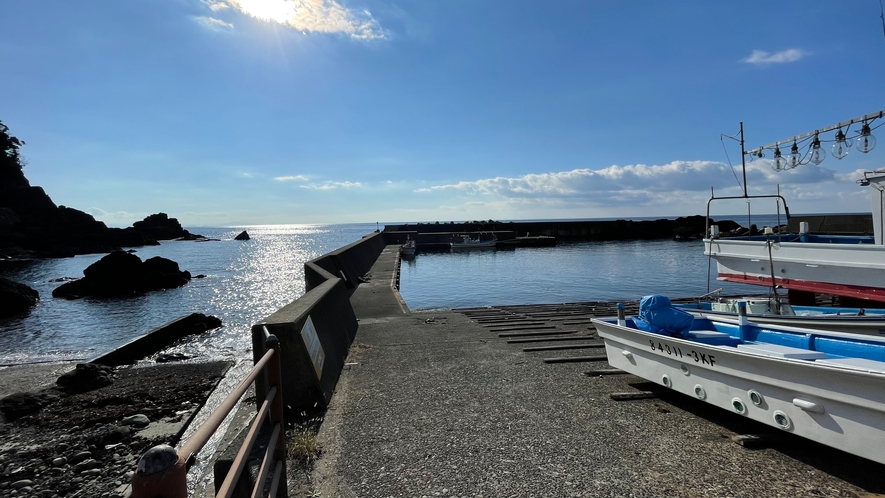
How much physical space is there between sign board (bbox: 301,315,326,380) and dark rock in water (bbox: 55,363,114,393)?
6.80 m

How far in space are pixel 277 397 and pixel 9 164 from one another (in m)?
100

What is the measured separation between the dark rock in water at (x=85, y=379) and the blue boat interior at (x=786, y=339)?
10.6m

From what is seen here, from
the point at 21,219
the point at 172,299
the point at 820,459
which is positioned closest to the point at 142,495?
the point at 820,459

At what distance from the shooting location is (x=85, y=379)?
9.85 meters

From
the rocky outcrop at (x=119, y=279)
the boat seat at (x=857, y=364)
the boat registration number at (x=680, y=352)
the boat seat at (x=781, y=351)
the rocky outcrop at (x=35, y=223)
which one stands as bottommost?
the rocky outcrop at (x=119, y=279)

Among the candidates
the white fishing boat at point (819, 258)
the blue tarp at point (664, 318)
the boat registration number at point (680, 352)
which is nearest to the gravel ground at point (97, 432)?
the boat registration number at point (680, 352)

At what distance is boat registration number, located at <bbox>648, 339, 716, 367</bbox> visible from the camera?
4.77m

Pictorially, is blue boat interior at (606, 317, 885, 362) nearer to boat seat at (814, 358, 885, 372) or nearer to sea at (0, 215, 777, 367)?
boat seat at (814, 358, 885, 372)

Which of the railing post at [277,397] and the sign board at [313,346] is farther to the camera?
the sign board at [313,346]

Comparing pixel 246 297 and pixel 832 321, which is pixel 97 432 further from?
pixel 246 297

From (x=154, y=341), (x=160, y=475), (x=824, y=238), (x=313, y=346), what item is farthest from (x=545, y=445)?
(x=824, y=238)

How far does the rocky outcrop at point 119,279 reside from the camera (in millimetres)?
28047

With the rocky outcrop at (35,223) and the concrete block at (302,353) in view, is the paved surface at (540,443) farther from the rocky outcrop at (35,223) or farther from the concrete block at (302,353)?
the rocky outcrop at (35,223)

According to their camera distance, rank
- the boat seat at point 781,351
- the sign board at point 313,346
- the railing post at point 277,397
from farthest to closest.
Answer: the sign board at point 313,346 → the boat seat at point 781,351 → the railing post at point 277,397
